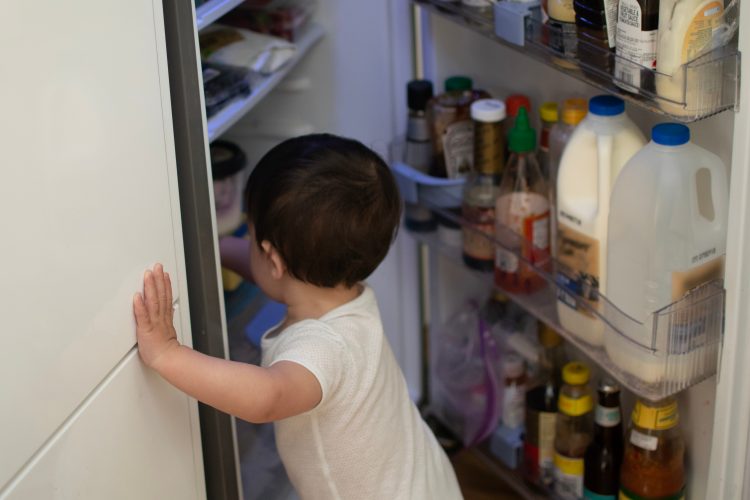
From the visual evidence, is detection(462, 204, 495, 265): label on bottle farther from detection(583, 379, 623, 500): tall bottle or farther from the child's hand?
the child's hand

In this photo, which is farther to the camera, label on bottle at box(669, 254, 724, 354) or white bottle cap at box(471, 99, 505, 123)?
white bottle cap at box(471, 99, 505, 123)

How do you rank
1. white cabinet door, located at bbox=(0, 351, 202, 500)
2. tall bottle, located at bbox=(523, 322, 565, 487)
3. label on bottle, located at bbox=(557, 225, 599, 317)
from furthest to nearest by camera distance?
tall bottle, located at bbox=(523, 322, 565, 487), label on bottle, located at bbox=(557, 225, 599, 317), white cabinet door, located at bbox=(0, 351, 202, 500)

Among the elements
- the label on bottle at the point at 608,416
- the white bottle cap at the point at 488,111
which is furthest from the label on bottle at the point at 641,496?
the white bottle cap at the point at 488,111

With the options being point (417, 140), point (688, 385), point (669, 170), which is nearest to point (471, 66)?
point (417, 140)

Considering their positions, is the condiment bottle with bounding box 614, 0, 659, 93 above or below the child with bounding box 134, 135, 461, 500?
above

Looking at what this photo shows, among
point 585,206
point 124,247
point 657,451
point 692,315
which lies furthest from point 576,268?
point 124,247

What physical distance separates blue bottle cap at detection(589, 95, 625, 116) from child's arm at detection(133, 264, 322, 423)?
0.55 metres

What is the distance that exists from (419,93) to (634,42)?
0.55 metres

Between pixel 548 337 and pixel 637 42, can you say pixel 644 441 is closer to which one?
pixel 548 337

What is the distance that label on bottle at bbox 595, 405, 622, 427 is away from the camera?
165 cm

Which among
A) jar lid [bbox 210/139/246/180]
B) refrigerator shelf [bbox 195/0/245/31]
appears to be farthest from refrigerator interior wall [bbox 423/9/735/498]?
refrigerator shelf [bbox 195/0/245/31]

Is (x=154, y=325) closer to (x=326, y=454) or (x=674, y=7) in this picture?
(x=326, y=454)

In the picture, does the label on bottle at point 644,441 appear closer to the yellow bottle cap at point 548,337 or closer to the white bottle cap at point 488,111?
the yellow bottle cap at point 548,337

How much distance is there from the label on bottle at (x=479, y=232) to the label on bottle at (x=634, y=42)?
1.47 feet
